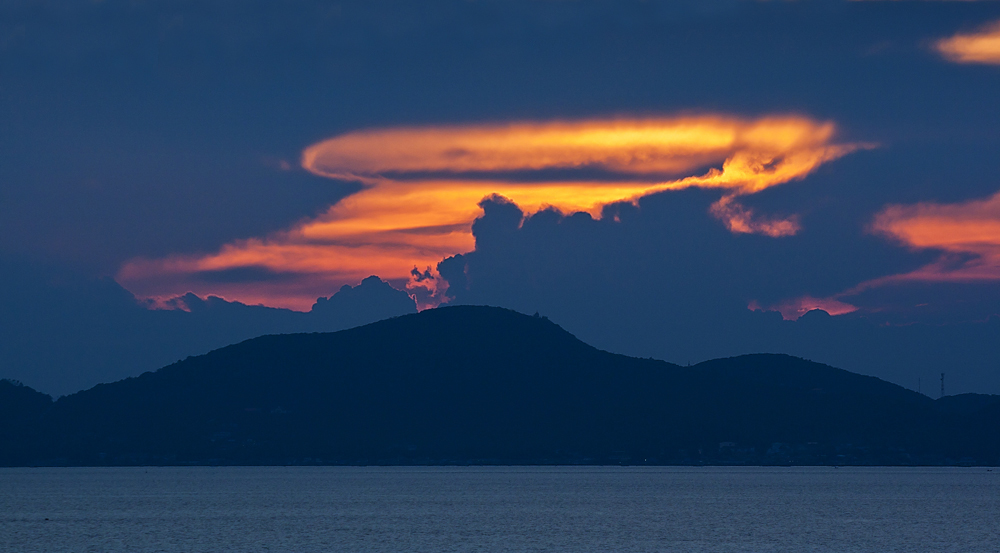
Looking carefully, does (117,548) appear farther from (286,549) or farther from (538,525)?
(538,525)

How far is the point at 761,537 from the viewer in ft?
552

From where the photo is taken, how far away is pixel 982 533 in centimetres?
17512

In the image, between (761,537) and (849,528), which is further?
(849,528)

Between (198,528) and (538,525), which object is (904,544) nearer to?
(538,525)

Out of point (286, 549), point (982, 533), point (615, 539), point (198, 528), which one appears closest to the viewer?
point (286, 549)

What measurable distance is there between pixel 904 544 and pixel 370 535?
255 ft

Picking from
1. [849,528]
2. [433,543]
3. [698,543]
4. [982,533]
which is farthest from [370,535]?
[982,533]

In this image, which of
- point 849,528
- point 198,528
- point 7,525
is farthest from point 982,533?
point 7,525

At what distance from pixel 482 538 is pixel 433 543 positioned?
419 inches

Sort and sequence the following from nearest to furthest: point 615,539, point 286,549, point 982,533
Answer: point 286,549, point 615,539, point 982,533

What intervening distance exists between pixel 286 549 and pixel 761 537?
2773 inches

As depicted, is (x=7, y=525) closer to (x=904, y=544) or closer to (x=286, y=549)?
(x=286, y=549)

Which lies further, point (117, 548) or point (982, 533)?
point (982, 533)

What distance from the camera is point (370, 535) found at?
6742 inches
